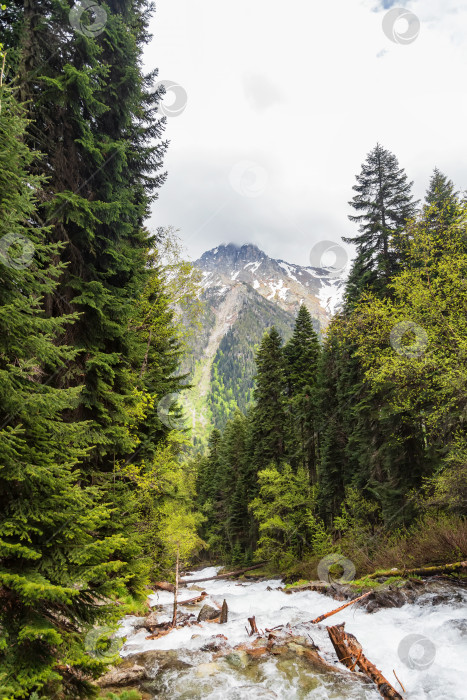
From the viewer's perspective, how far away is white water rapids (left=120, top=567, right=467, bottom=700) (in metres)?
6.40

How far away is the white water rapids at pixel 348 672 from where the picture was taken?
6398 millimetres

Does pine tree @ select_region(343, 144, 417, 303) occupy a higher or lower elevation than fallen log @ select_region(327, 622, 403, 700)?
higher

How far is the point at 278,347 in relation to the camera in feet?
99.6

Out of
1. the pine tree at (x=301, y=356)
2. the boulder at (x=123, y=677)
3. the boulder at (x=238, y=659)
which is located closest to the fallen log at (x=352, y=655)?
the boulder at (x=238, y=659)

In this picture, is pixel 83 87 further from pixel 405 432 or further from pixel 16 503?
pixel 405 432

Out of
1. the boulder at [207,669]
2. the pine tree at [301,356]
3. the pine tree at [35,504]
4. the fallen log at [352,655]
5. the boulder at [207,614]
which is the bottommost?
the boulder at [207,614]

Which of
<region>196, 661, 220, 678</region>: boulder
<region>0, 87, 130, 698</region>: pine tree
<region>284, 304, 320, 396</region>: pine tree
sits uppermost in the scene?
<region>284, 304, 320, 396</region>: pine tree

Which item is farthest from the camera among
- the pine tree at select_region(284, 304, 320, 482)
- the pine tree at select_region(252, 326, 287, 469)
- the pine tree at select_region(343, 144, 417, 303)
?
the pine tree at select_region(284, 304, 320, 482)

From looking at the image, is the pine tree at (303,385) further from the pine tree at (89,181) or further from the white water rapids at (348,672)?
the pine tree at (89,181)

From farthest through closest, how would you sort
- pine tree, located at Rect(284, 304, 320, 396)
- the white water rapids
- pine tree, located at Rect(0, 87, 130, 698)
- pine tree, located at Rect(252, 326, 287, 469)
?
pine tree, located at Rect(284, 304, 320, 396)
pine tree, located at Rect(252, 326, 287, 469)
the white water rapids
pine tree, located at Rect(0, 87, 130, 698)

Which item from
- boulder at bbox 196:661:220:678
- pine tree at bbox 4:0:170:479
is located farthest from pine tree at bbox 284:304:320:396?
boulder at bbox 196:661:220:678

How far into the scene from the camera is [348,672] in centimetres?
708

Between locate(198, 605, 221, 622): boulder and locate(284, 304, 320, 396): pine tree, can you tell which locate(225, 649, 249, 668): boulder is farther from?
locate(284, 304, 320, 396): pine tree

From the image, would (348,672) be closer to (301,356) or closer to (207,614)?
(207,614)
